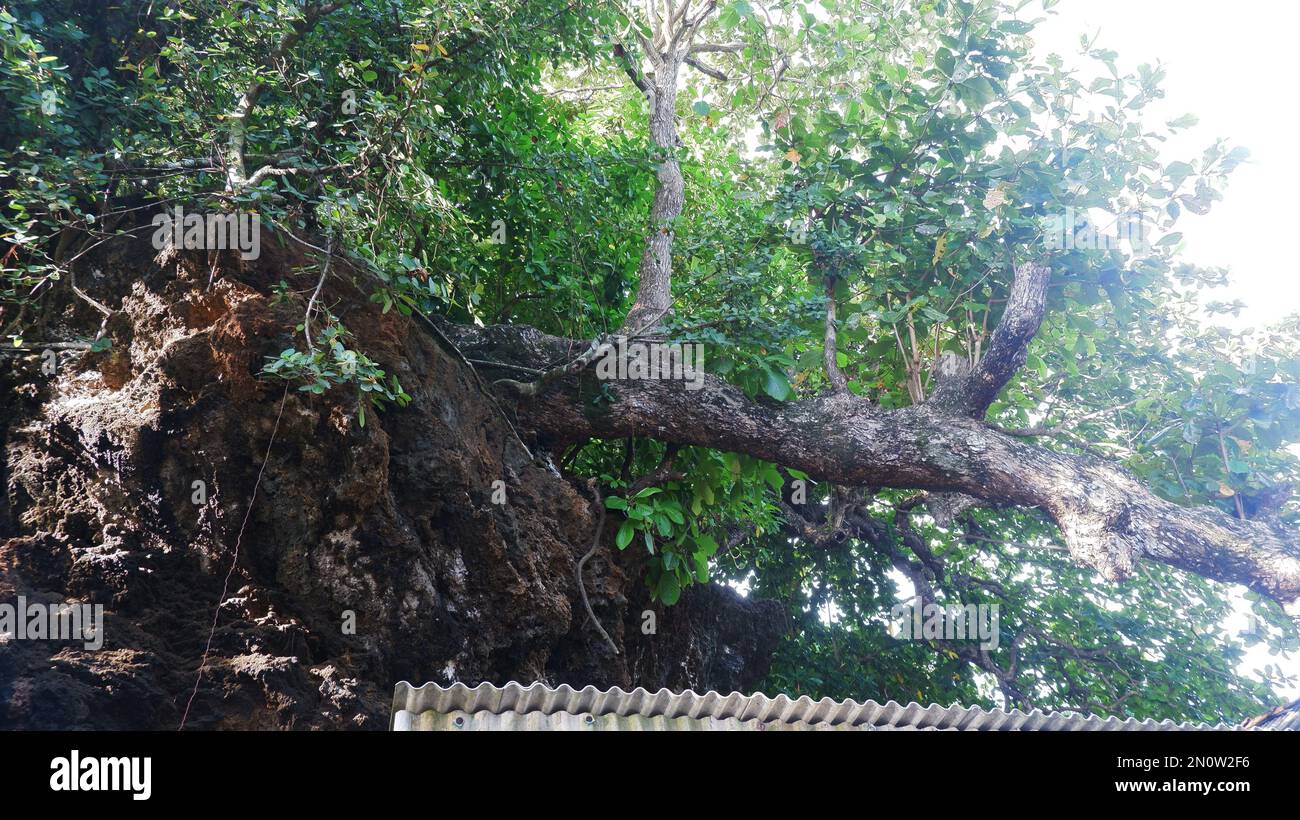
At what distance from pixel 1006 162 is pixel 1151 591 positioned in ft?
15.7

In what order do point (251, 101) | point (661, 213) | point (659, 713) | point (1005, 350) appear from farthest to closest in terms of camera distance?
point (661, 213) < point (1005, 350) < point (251, 101) < point (659, 713)

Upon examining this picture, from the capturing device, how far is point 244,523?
3.99m

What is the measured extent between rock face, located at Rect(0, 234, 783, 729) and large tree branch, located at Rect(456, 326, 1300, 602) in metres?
0.71

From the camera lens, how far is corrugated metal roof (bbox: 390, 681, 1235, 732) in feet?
10.6

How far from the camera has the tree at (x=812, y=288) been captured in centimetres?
467

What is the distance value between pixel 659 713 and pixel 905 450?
2449 mm

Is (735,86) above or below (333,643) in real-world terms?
above

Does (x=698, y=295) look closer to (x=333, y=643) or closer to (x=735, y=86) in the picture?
(x=333, y=643)

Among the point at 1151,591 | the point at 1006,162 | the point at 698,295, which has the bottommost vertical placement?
the point at 1151,591

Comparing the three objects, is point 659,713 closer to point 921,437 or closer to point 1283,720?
point 921,437


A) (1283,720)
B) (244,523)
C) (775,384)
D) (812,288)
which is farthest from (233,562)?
(1283,720)

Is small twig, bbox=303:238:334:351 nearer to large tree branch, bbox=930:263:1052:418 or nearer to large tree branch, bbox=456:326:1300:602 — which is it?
large tree branch, bbox=456:326:1300:602
